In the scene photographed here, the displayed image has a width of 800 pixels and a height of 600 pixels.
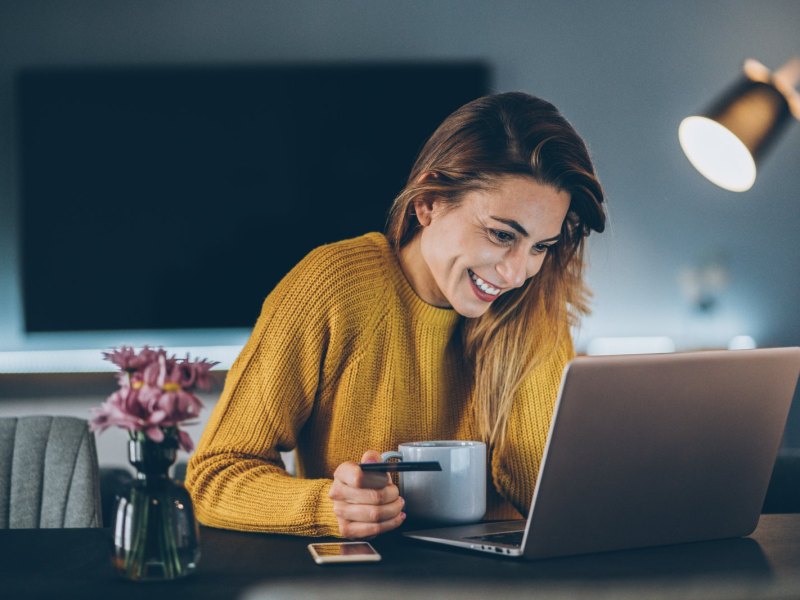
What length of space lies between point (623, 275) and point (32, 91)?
1.95m

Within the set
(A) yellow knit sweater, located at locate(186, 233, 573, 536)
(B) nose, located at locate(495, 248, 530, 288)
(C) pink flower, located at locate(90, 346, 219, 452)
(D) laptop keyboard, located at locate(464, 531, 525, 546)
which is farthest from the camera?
(B) nose, located at locate(495, 248, 530, 288)

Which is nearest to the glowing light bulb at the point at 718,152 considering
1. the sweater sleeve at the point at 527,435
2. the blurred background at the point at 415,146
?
the blurred background at the point at 415,146

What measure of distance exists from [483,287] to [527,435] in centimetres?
25

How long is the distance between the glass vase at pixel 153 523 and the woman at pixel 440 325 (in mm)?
289

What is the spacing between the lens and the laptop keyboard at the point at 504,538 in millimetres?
1006

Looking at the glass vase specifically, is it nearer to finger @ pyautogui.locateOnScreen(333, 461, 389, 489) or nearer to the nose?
finger @ pyautogui.locateOnScreen(333, 461, 389, 489)

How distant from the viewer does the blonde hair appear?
52.7 inches

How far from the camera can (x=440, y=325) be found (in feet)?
4.89

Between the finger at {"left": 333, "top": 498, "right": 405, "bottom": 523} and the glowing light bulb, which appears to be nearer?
the finger at {"left": 333, "top": 498, "right": 405, "bottom": 523}

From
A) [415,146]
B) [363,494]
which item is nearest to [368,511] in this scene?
[363,494]

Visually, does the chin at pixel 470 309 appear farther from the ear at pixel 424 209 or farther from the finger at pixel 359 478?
the finger at pixel 359 478

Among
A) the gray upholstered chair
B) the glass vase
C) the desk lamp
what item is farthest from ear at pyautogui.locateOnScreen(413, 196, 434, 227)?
the desk lamp

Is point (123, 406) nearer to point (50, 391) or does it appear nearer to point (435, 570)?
point (435, 570)

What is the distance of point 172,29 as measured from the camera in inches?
113
